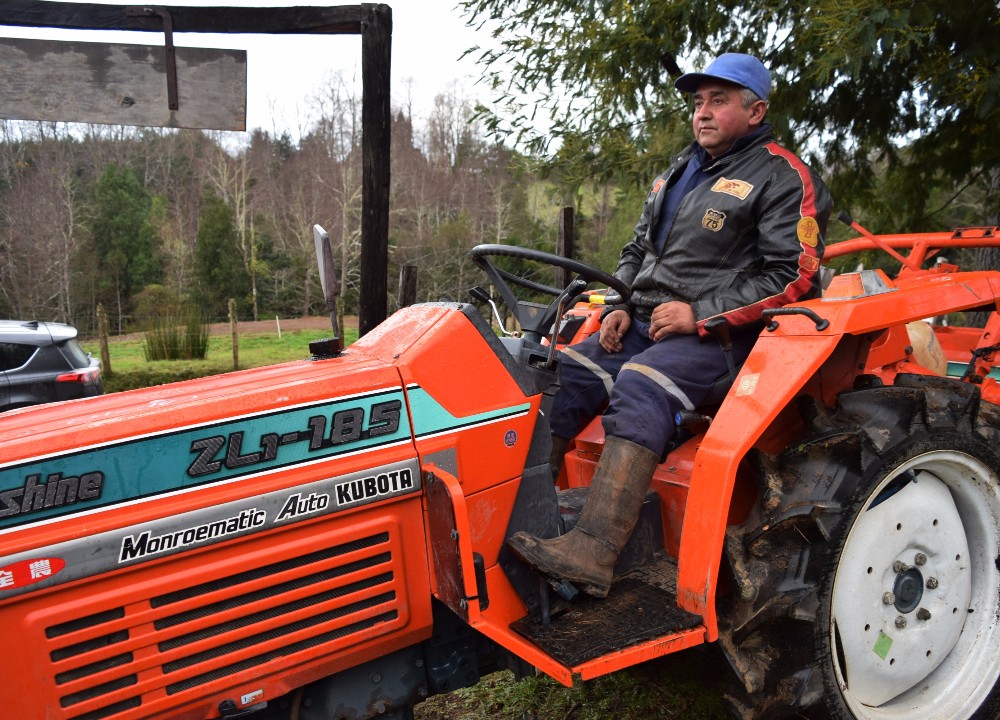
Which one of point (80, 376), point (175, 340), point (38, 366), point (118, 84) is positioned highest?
point (118, 84)

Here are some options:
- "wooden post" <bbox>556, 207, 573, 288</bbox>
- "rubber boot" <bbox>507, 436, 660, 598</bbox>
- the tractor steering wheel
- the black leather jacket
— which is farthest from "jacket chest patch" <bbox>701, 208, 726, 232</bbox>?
"wooden post" <bbox>556, 207, 573, 288</bbox>

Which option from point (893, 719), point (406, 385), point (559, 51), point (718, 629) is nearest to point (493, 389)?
point (406, 385)

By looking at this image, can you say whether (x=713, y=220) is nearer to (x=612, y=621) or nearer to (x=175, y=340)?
(x=612, y=621)

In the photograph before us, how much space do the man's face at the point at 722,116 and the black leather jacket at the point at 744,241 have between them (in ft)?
0.21

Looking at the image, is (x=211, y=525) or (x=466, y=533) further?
Answer: (x=466, y=533)

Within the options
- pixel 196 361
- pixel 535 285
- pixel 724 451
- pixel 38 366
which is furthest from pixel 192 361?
pixel 724 451

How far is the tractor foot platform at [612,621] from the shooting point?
2.03 m

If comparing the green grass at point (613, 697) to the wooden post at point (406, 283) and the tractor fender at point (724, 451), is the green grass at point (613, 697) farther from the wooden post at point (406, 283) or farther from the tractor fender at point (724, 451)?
the wooden post at point (406, 283)

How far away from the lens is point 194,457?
183cm

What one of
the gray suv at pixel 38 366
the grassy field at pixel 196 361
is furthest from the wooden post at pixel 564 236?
the gray suv at pixel 38 366

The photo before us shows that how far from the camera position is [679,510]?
2.52 metres

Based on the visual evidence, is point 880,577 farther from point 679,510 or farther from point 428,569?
point 428,569

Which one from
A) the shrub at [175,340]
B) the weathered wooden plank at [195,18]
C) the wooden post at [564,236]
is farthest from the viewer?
the shrub at [175,340]

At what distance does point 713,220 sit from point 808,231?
31 cm
